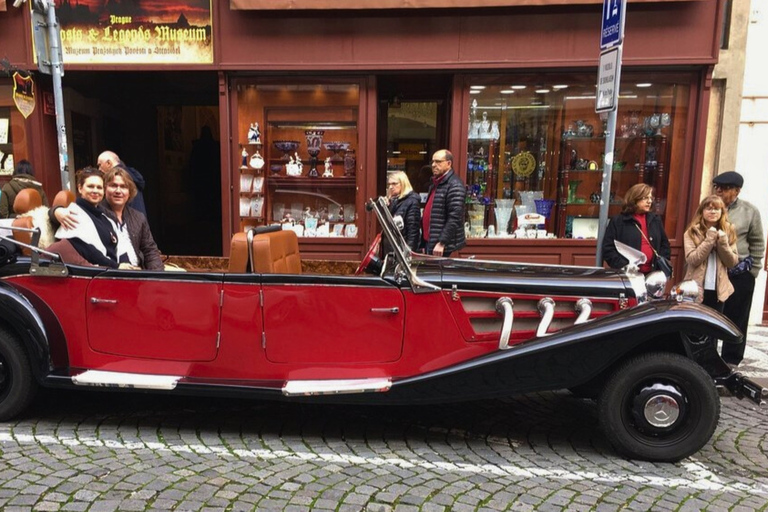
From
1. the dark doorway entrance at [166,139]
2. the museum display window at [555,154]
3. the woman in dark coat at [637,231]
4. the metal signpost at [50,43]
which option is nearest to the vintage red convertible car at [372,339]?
the woman in dark coat at [637,231]

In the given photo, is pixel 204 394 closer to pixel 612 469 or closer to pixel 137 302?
pixel 137 302

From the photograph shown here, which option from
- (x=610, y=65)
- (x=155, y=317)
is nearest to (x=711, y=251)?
(x=610, y=65)

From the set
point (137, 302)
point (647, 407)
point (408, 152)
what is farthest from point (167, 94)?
point (647, 407)

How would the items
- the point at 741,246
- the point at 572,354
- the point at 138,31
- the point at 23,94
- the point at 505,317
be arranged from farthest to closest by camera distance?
the point at 138,31 < the point at 23,94 < the point at 741,246 < the point at 505,317 < the point at 572,354

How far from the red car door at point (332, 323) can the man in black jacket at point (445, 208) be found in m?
2.14

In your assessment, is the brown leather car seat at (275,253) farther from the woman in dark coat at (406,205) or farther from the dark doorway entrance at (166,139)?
the dark doorway entrance at (166,139)

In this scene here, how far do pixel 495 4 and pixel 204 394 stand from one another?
5318 mm

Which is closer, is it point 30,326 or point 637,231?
point 30,326

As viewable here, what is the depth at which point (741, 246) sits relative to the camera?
4.75 metres

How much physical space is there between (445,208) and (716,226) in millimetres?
2296

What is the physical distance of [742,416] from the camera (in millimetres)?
3916

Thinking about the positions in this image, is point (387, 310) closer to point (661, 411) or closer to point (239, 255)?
point (239, 255)

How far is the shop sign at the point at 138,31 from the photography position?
6.74 metres

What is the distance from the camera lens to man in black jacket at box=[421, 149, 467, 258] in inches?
206
